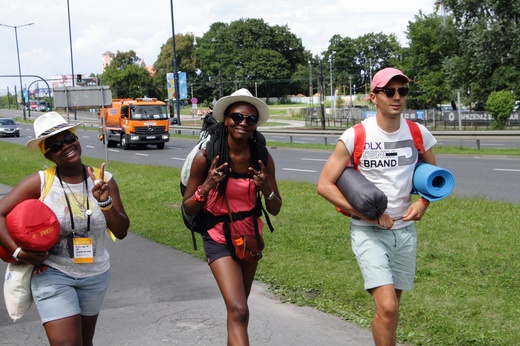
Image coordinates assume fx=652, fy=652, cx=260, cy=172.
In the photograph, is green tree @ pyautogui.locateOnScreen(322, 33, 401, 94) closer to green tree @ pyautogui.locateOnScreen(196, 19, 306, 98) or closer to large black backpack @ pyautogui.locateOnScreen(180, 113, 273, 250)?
green tree @ pyautogui.locateOnScreen(196, 19, 306, 98)

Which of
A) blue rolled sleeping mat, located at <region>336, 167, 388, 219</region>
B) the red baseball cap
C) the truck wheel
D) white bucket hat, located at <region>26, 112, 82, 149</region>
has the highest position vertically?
the red baseball cap

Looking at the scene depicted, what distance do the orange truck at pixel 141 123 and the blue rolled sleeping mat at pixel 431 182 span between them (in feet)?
101

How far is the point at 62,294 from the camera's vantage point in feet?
11.4

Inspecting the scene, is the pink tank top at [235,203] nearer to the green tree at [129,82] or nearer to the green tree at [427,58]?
the green tree at [427,58]

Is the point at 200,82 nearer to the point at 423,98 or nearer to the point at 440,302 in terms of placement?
the point at 423,98

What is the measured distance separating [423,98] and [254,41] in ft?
182

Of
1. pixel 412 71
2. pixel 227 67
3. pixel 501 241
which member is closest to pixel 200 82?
pixel 227 67

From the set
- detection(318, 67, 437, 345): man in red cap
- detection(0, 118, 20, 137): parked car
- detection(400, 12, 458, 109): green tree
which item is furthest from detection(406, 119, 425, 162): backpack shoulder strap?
detection(400, 12, 458, 109): green tree

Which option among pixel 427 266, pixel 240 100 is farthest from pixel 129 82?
pixel 240 100

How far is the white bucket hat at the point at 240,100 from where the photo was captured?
13.2ft

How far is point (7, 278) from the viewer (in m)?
3.55

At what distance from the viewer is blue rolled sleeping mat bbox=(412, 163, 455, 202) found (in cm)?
388

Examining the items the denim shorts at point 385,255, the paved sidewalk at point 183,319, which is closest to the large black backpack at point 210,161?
the denim shorts at point 385,255

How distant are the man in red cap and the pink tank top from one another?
454 mm
